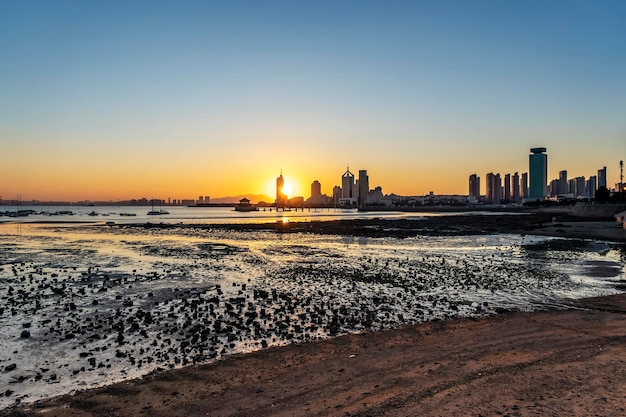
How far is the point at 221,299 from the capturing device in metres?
20.4

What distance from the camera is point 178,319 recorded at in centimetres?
1684

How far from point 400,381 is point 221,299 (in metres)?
12.5

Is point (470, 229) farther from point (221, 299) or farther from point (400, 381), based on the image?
point (400, 381)

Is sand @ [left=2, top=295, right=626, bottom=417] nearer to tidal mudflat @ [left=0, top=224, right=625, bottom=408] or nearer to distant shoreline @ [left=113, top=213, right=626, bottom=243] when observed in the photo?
tidal mudflat @ [left=0, top=224, right=625, bottom=408]

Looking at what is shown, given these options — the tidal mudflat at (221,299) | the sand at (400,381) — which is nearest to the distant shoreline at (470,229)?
the tidal mudflat at (221,299)

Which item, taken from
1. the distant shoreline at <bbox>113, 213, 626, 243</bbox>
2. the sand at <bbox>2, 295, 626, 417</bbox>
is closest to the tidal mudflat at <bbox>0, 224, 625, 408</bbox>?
the sand at <bbox>2, 295, 626, 417</bbox>

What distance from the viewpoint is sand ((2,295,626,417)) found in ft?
27.7

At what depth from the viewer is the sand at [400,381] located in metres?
8.45

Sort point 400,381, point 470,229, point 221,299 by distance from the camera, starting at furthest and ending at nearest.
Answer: point 470,229 → point 221,299 → point 400,381

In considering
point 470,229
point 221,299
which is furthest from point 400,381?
point 470,229

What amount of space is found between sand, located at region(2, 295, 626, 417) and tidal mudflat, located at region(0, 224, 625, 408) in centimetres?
152

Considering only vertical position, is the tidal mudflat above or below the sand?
below

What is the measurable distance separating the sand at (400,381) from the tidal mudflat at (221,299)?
1.52 metres

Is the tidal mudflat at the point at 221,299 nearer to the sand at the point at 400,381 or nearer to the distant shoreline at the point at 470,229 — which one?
the sand at the point at 400,381
